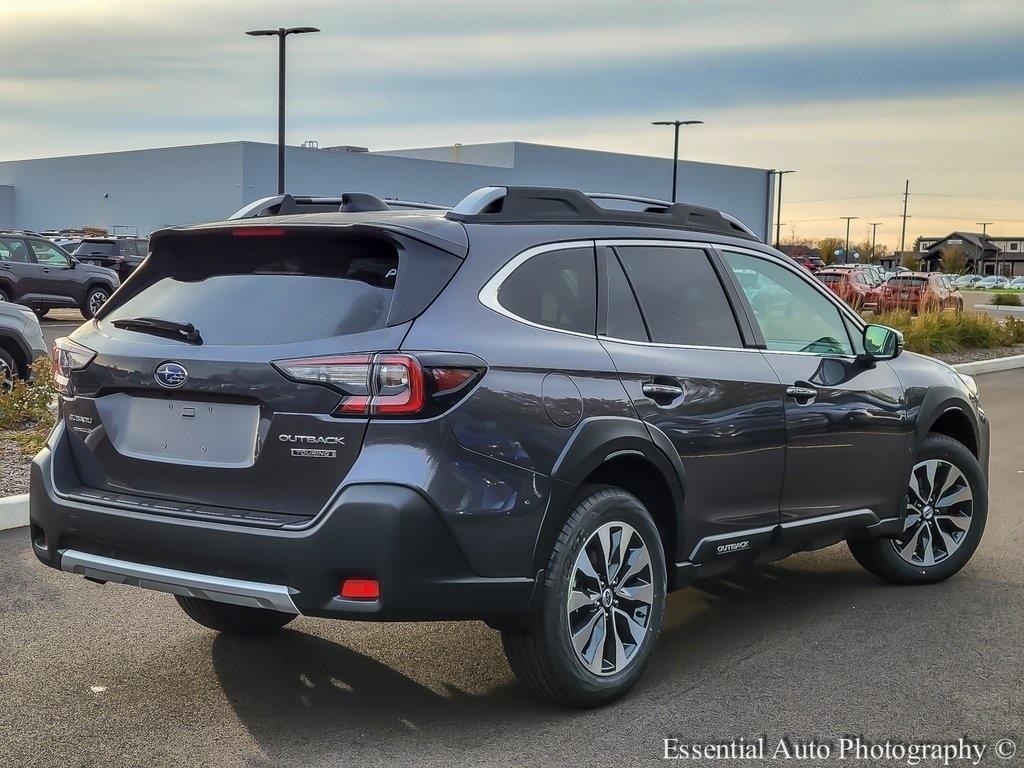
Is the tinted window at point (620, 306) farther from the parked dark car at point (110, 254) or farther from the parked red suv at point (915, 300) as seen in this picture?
the parked dark car at point (110, 254)

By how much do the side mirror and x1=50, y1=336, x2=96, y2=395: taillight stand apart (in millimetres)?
3463

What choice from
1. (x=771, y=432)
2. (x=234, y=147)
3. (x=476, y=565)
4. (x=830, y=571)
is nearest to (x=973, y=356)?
(x=830, y=571)

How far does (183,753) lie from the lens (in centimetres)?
425

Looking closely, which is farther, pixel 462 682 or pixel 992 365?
pixel 992 365

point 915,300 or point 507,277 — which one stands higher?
point 507,277

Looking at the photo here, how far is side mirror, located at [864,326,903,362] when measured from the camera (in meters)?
6.11

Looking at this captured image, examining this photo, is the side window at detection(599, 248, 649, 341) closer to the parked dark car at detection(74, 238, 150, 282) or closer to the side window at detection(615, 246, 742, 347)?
the side window at detection(615, 246, 742, 347)

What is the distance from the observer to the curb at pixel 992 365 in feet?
67.1

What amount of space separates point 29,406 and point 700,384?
22.4 feet

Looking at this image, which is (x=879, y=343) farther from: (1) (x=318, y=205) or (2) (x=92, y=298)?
(2) (x=92, y=298)

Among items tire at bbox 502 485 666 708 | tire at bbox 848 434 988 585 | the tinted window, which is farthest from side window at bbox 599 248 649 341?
tire at bbox 848 434 988 585

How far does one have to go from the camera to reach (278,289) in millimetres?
4445

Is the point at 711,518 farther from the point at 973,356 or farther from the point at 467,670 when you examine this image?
the point at 973,356

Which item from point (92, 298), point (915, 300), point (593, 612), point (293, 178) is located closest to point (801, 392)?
point (593, 612)
